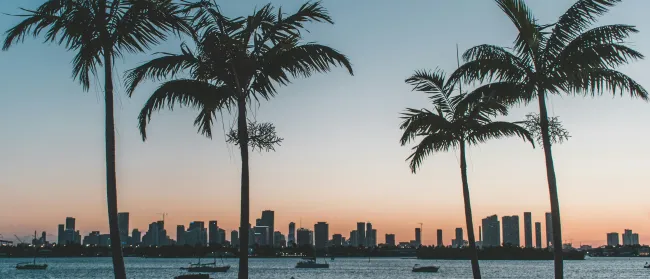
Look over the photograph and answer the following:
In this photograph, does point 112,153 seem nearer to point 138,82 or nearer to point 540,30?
point 138,82

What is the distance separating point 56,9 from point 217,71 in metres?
3.12

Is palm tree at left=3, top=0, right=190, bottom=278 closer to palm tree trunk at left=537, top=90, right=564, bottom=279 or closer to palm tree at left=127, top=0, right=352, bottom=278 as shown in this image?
palm tree at left=127, top=0, right=352, bottom=278

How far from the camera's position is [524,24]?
59.8 feet

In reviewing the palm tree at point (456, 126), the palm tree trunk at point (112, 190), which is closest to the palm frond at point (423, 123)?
the palm tree at point (456, 126)

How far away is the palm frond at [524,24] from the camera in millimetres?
18250

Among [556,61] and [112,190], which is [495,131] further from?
[112,190]

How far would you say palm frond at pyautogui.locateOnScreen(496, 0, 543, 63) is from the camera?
18.2m

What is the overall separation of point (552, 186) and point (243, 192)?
25.7ft

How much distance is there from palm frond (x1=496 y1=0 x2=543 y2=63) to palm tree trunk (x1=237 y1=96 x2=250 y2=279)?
7201mm

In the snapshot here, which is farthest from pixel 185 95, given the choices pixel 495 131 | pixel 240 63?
pixel 495 131

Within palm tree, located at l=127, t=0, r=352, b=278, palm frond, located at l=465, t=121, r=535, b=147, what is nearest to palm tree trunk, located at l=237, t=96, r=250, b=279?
palm tree, located at l=127, t=0, r=352, b=278

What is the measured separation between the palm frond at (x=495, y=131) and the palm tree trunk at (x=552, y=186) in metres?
1.52

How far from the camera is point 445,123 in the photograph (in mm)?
22047

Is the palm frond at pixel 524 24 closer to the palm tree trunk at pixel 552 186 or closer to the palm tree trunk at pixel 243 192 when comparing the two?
the palm tree trunk at pixel 552 186
